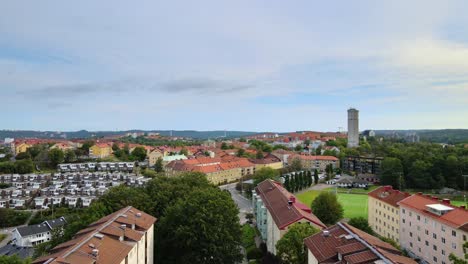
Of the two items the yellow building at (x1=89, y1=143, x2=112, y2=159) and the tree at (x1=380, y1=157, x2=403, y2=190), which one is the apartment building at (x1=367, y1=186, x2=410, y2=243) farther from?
the yellow building at (x1=89, y1=143, x2=112, y2=159)

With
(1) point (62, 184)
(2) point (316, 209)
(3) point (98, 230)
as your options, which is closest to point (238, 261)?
(3) point (98, 230)

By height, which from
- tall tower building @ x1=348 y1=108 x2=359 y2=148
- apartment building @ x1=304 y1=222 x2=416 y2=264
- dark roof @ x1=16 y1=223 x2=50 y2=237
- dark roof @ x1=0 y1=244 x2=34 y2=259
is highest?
tall tower building @ x1=348 y1=108 x2=359 y2=148

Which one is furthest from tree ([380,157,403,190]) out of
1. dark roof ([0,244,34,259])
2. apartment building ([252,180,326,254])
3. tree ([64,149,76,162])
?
tree ([64,149,76,162])

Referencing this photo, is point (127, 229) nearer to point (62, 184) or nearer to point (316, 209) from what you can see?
point (316, 209)

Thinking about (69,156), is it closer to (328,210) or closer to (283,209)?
(328,210)

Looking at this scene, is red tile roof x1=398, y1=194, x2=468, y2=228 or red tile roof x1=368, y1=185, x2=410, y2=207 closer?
red tile roof x1=398, y1=194, x2=468, y2=228

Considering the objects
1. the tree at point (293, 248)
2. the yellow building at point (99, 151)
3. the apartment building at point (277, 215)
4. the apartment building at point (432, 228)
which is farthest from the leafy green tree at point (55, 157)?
the apartment building at point (432, 228)
